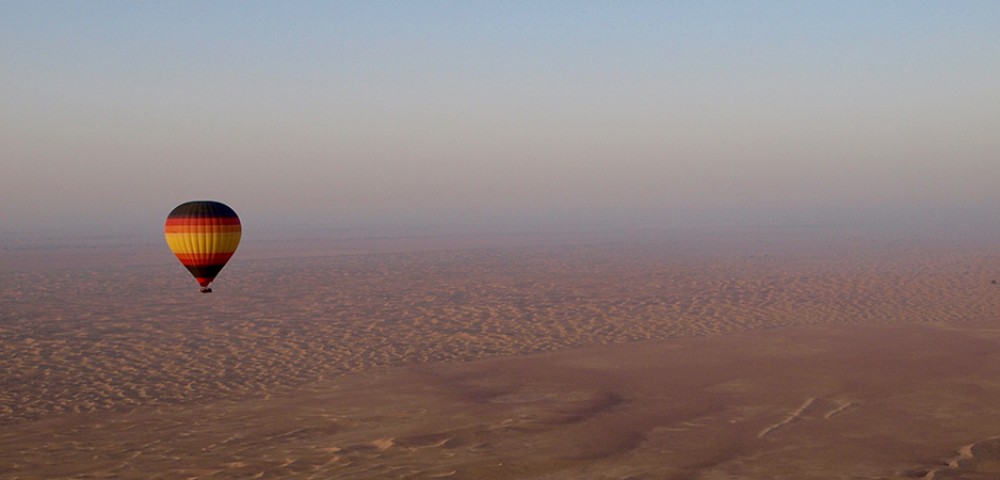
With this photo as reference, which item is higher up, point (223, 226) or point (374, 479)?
point (223, 226)

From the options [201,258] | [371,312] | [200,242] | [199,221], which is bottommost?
[371,312]

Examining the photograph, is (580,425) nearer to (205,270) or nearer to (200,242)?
(200,242)

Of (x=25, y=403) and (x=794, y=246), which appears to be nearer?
(x=25, y=403)

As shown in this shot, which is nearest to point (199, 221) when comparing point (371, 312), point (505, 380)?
point (505, 380)

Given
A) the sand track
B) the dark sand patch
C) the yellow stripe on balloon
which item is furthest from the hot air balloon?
the dark sand patch

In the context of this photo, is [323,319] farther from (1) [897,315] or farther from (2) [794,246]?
(2) [794,246]

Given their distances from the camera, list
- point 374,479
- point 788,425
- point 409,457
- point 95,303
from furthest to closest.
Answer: point 95,303 < point 788,425 < point 409,457 < point 374,479

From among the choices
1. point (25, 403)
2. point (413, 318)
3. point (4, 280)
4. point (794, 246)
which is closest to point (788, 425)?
point (25, 403)
